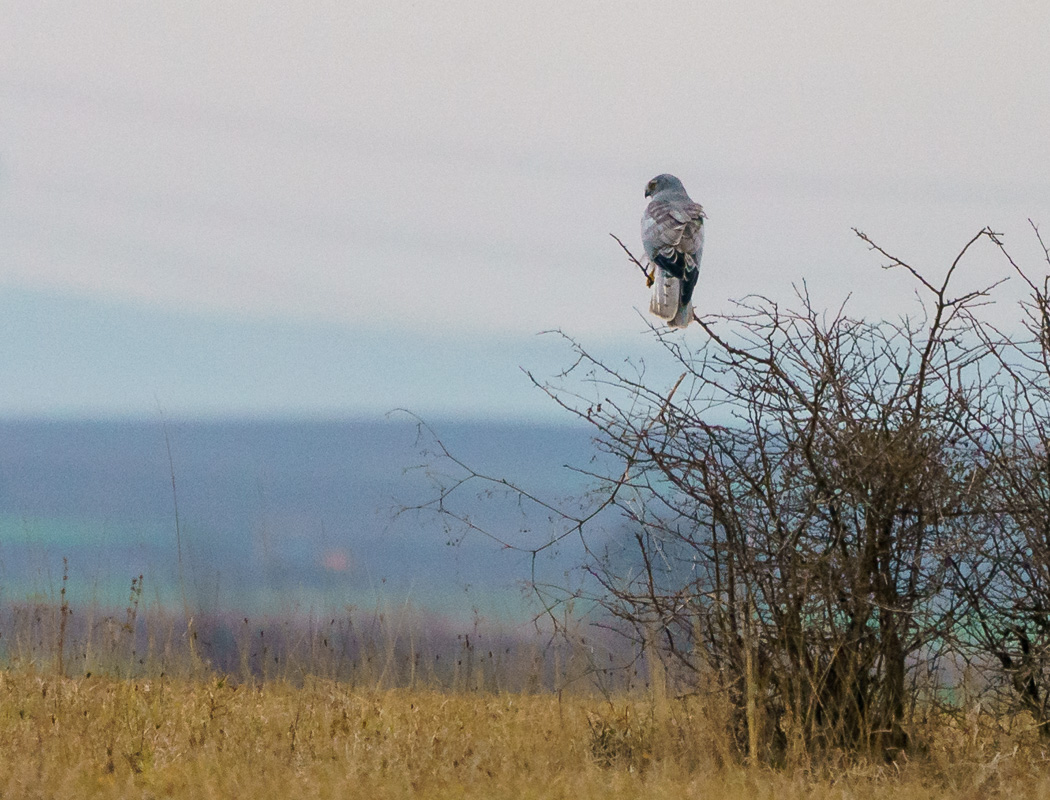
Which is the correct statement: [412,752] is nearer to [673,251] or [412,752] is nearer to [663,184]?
[673,251]

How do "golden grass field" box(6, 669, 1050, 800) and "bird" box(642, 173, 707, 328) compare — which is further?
"bird" box(642, 173, 707, 328)

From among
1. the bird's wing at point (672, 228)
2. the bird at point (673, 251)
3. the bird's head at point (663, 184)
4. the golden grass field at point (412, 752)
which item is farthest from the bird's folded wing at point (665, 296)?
the golden grass field at point (412, 752)

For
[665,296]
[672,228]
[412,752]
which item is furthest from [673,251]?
[412,752]

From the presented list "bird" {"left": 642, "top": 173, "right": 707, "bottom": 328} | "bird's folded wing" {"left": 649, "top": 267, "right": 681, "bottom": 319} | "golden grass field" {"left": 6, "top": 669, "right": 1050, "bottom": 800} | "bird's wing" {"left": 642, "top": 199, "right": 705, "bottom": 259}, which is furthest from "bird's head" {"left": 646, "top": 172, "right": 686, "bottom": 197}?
"golden grass field" {"left": 6, "top": 669, "right": 1050, "bottom": 800}

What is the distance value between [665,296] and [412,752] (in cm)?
312

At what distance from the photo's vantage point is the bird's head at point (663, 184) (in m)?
8.83

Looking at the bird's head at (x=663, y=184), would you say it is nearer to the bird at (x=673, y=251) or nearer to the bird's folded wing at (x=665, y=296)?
the bird at (x=673, y=251)

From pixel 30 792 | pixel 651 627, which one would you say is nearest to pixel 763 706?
pixel 651 627

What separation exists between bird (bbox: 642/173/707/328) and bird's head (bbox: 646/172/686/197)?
39 centimetres

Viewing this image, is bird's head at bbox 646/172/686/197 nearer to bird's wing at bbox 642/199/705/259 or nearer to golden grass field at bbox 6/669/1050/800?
bird's wing at bbox 642/199/705/259

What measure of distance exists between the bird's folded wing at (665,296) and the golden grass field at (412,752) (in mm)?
2300

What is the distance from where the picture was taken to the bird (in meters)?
6.81

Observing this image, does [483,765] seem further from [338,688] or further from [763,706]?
[338,688]

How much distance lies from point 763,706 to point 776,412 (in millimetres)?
1571
